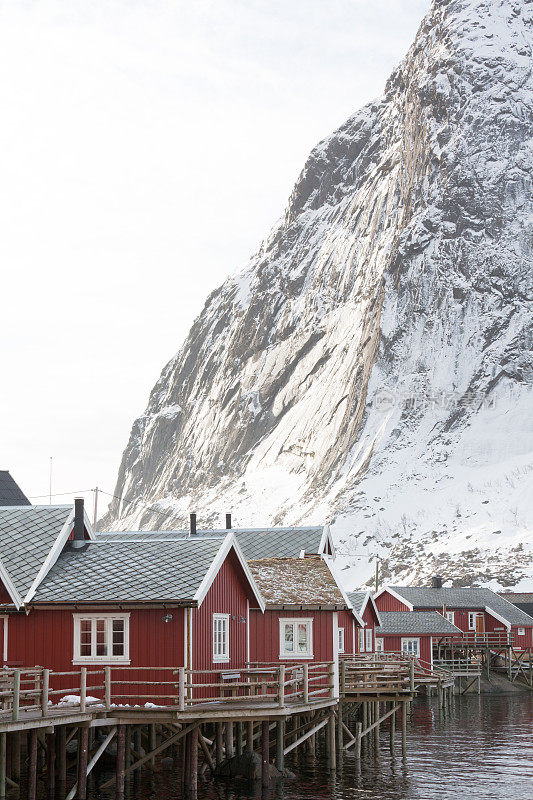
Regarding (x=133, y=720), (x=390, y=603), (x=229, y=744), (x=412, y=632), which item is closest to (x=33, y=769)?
(x=133, y=720)

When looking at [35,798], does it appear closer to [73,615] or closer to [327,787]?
[73,615]

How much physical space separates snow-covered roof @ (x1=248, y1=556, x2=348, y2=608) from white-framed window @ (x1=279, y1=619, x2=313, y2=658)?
0.85 m

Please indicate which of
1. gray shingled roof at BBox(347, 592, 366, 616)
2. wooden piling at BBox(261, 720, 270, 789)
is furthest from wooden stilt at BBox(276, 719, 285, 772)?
gray shingled roof at BBox(347, 592, 366, 616)

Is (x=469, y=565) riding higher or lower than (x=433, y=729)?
higher

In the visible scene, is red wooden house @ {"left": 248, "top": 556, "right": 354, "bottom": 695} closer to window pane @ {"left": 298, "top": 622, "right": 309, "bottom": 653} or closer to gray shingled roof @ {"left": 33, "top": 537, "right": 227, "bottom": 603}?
window pane @ {"left": 298, "top": 622, "right": 309, "bottom": 653}

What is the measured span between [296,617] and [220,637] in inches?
253

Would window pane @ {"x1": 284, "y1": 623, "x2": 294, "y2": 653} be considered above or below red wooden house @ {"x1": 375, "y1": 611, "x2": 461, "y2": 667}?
above

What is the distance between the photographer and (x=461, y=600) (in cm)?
9344

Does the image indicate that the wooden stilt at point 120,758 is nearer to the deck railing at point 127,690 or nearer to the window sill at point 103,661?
the deck railing at point 127,690

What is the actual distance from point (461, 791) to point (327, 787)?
12.7ft

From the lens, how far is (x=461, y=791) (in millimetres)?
34344

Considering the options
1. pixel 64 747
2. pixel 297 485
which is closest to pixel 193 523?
pixel 64 747

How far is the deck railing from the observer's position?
28797mm

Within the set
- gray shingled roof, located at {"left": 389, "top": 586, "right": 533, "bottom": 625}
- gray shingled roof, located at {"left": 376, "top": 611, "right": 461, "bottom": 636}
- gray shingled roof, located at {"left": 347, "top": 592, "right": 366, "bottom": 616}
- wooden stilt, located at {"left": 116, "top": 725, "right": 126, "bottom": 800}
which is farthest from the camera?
gray shingled roof, located at {"left": 389, "top": 586, "right": 533, "bottom": 625}
